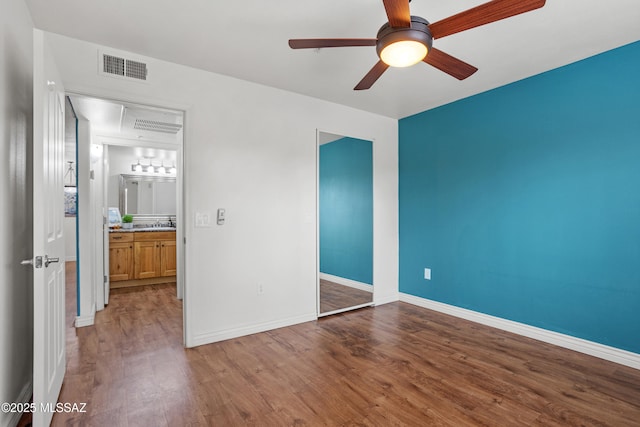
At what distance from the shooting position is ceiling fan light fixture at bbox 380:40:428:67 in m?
1.68

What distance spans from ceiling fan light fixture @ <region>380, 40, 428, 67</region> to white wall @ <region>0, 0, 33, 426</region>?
200 cm

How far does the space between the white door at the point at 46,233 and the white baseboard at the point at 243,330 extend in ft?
3.29

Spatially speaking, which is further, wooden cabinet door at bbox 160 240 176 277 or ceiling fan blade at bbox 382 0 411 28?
wooden cabinet door at bbox 160 240 176 277

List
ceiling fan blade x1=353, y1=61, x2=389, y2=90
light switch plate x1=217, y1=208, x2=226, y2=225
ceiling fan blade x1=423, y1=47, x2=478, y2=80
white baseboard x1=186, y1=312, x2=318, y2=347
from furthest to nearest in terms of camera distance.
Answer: light switch plate x1=217, y1=208, x2=226, y2=225 → white baseboard x1=186, y1=312, x2=318, y2=347 → ceiling fan blade x1=353, y1=61, x2=389, y2=90 → ceiling fan blade x1=423, y1=47, x2=478, y2=80

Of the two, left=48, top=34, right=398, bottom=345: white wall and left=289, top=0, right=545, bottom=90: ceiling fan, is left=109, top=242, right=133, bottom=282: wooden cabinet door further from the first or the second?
left=289, top=0, right=545, bottom=90: ceiling fan

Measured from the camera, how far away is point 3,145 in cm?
166

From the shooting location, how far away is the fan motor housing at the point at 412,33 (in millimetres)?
1633

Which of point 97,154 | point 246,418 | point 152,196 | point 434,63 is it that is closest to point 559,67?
point 434,63

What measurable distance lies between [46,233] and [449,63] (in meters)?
2.54

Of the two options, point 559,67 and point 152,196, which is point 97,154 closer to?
point 152,196

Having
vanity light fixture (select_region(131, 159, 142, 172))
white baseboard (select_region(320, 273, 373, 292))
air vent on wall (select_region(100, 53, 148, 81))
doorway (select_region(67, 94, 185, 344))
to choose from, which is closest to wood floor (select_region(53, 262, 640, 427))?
doorway (select_region(67, 94, 185, 344))

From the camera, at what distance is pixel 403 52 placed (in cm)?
175

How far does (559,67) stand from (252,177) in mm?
3138

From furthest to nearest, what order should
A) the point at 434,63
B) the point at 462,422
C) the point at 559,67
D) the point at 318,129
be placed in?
the point at 318,129
the point at 559,67
the point at 434,63
the point at 462,422
